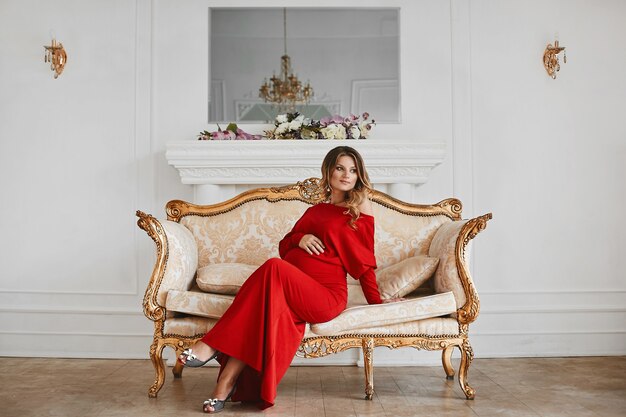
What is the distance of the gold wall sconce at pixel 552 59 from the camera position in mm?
4107

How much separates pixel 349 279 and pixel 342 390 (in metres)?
0.67

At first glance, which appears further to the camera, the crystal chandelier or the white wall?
the crystal chandelier

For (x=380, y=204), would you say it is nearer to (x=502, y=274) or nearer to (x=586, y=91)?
(x=502, y=274)

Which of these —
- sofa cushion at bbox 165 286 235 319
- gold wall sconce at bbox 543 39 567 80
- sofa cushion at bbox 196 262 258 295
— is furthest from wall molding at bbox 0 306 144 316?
gold wall sconce at bbox 543 39 567 80

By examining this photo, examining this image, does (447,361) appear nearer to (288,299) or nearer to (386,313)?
(386,313)

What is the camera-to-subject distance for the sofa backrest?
11.7ft

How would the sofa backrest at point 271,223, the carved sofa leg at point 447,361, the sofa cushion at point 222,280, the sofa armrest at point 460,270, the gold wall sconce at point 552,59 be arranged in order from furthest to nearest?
1. the gold wall sconce at point 552,59
2. the sofa backrest at point 271,223
3. the carved sofa leg at point 447,361
4. the sofa cushion at point 222,280
5. the sofa armrest at point 460,270

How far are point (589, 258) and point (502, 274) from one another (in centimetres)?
62

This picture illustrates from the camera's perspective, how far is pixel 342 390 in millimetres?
3082

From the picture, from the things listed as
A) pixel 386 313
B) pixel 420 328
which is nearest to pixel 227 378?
pixel 386 313

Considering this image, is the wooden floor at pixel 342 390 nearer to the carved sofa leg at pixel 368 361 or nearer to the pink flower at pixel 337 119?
the carved sofa leg at pixel 368 361

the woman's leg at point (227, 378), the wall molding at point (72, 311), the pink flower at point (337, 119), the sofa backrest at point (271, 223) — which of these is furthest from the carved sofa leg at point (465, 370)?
the wall molding at point (72, 311)

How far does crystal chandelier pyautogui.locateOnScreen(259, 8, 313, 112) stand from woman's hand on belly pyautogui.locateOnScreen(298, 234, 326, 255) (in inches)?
60.7

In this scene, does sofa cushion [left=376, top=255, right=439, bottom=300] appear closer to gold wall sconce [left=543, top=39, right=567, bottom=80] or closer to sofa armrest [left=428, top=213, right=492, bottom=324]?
sofa armrest [left=428, top=213, right=492, bottom=324]
